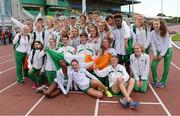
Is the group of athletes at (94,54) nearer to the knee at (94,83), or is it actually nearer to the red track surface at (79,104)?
the knee at (94,83)

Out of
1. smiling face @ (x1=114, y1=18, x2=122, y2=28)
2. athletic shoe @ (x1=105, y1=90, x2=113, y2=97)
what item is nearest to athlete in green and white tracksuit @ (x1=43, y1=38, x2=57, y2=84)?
athletic shoe @ (x1=105, y1=90, x2=113, y2=97)

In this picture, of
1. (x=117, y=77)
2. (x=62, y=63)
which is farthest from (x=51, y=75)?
(x=117, y=77)

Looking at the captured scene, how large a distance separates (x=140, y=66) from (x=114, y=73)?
784 millimetres

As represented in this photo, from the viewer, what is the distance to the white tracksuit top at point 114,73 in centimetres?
743

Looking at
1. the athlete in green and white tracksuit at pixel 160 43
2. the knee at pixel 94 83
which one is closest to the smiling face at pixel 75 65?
the knee at pixel 94 83

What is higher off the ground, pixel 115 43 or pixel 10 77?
pixel 115 43

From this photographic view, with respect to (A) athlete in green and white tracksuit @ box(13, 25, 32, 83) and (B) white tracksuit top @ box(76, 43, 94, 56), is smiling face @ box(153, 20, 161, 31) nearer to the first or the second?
(B) white tracksuit top @ box(76, 43, 94, 56)

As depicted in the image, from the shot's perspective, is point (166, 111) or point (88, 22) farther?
point (88, 22)

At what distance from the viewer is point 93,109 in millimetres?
6551

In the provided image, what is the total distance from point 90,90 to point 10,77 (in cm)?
385

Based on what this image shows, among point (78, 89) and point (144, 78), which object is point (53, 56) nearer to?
point (78, 89)

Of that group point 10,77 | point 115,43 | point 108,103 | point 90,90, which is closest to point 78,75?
point 90,90

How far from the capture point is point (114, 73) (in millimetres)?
7508

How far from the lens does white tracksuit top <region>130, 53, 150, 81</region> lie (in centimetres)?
784
